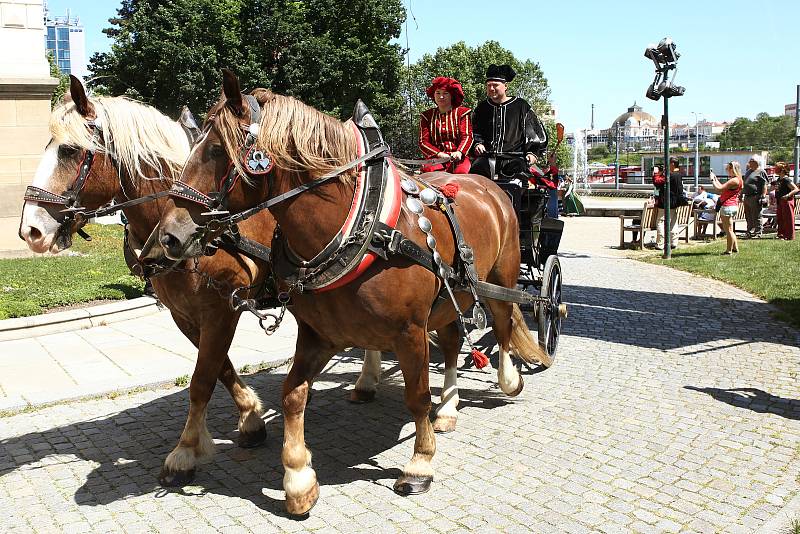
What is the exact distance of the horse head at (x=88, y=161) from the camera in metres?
3.91

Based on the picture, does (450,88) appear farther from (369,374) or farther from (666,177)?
(666,177)

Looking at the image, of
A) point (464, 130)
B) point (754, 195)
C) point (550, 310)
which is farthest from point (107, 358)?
point (754, 195)

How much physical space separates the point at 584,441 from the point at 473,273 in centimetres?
149

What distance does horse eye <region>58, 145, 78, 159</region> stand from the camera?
4.00 meters

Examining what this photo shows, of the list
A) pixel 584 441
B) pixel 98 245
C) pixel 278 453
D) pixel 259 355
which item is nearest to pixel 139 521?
pixel 278 453

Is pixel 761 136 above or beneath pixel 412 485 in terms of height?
above

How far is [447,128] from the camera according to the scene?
249 inches

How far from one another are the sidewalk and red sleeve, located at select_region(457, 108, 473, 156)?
2.80 metres

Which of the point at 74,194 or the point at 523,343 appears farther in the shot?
the point at 523,343

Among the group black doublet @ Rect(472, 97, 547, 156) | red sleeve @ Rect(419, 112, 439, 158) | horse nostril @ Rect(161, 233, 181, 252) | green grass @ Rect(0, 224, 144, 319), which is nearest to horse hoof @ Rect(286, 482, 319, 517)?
horse nostril @ Rect(161, 233, 181, 252)

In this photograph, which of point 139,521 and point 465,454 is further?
point 465,454

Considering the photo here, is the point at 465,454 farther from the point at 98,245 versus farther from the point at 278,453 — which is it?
the point at 98,245

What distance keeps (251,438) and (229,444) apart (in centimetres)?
23

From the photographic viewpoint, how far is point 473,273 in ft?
14.9
